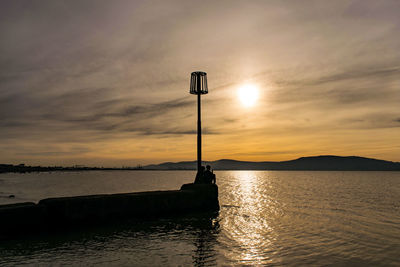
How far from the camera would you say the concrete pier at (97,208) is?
37.6ft

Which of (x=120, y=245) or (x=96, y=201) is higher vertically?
(x=96, y=201)

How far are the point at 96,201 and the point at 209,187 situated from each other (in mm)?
7542

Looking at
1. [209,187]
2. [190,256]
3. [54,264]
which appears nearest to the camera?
[54,264]

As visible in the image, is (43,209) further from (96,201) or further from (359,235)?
(359,235)

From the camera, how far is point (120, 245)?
10.5 m

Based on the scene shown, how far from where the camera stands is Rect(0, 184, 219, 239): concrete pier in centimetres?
1146

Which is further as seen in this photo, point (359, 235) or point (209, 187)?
point (209, 187)

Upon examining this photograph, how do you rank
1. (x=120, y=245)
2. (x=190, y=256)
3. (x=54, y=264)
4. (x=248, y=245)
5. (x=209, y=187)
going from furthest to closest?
(x=209, y=187)
(x=248, y=245)
(x=120, y=245)
(x=190, y=256)
(x=54, y=264)

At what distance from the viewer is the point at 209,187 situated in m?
18.7

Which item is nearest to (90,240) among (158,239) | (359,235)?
(158,239)

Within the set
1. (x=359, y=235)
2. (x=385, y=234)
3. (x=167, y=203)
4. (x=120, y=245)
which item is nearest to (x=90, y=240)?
(x=120, y=245)

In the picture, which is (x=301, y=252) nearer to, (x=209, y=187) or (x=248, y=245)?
(x=248, y=245)

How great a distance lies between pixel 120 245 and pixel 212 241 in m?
3.66

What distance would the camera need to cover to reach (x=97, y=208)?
13.6 meters
